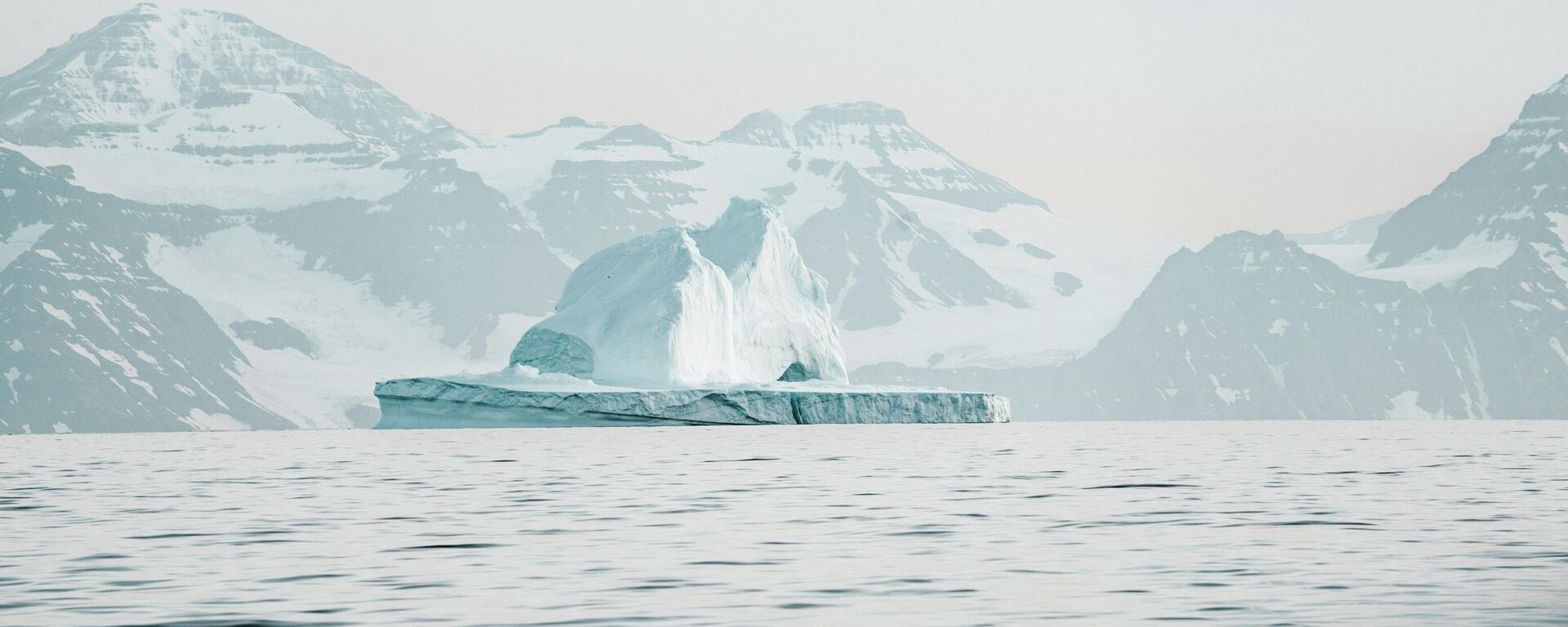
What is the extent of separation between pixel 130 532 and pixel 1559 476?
21.0m

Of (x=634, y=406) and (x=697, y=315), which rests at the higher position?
(x=697, y=315)

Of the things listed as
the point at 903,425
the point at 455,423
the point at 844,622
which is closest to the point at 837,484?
the point at 844,622

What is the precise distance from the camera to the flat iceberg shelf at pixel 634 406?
57500 mm

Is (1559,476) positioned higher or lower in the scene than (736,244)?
lower

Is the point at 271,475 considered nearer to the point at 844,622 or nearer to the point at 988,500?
the point at 988,500

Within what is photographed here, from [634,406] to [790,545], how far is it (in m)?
40.0

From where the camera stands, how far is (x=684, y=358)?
62.8 meters

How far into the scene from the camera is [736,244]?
70.6 m

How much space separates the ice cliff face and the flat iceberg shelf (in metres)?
2.79

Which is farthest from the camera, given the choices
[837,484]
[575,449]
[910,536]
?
[575,449]

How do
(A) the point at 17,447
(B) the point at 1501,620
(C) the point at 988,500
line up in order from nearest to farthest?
(B) the point at 1501,620 < (C) the point at 988,500 < (A) the point at 17,447

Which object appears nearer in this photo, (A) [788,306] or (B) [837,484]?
(B) [837,484]

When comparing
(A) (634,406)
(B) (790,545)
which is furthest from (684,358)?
(B) (790,545)

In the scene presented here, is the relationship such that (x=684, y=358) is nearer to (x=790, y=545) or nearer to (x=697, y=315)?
(x=697, y=315)
